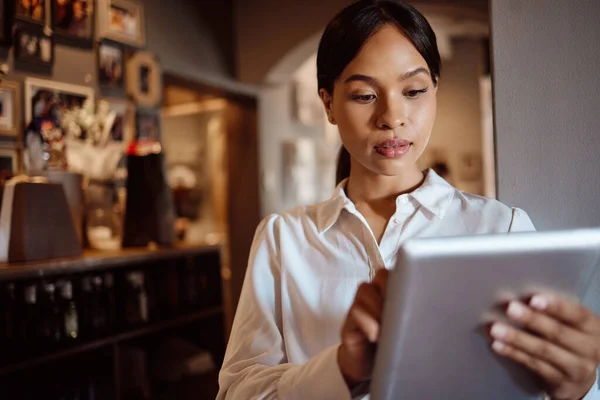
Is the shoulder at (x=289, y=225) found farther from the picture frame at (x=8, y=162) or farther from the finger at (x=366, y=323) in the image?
the picture frame at (x=8, y=162)

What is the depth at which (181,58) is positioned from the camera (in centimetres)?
322

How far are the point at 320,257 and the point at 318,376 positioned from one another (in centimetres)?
31

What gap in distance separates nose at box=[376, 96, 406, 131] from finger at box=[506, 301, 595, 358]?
0.39 metres

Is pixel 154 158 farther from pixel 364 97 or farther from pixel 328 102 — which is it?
pixel 364 97

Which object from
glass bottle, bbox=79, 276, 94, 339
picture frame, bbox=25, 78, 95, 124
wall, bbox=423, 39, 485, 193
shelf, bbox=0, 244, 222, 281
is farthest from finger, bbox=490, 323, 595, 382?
wall, bbox=423, 39, 485, 193

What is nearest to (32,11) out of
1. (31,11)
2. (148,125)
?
(31,11)

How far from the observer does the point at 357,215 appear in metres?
0.97

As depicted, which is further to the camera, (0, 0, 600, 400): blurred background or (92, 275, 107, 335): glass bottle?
(92, 275, 107, 335): glass bottle

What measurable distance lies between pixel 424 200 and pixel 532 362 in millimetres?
381

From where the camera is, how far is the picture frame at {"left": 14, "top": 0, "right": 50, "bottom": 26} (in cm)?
216

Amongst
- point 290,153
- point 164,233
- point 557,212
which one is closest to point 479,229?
point 557,212

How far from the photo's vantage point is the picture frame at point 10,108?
2098 millimetres

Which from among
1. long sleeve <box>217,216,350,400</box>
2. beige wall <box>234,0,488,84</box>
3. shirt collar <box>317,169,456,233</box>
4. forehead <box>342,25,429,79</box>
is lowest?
long sleeve <box>217,216,350,400</box>

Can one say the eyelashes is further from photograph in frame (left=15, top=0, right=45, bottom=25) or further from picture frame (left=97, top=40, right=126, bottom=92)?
picture frame (left=97, top=40, right=126, bottom=92)
